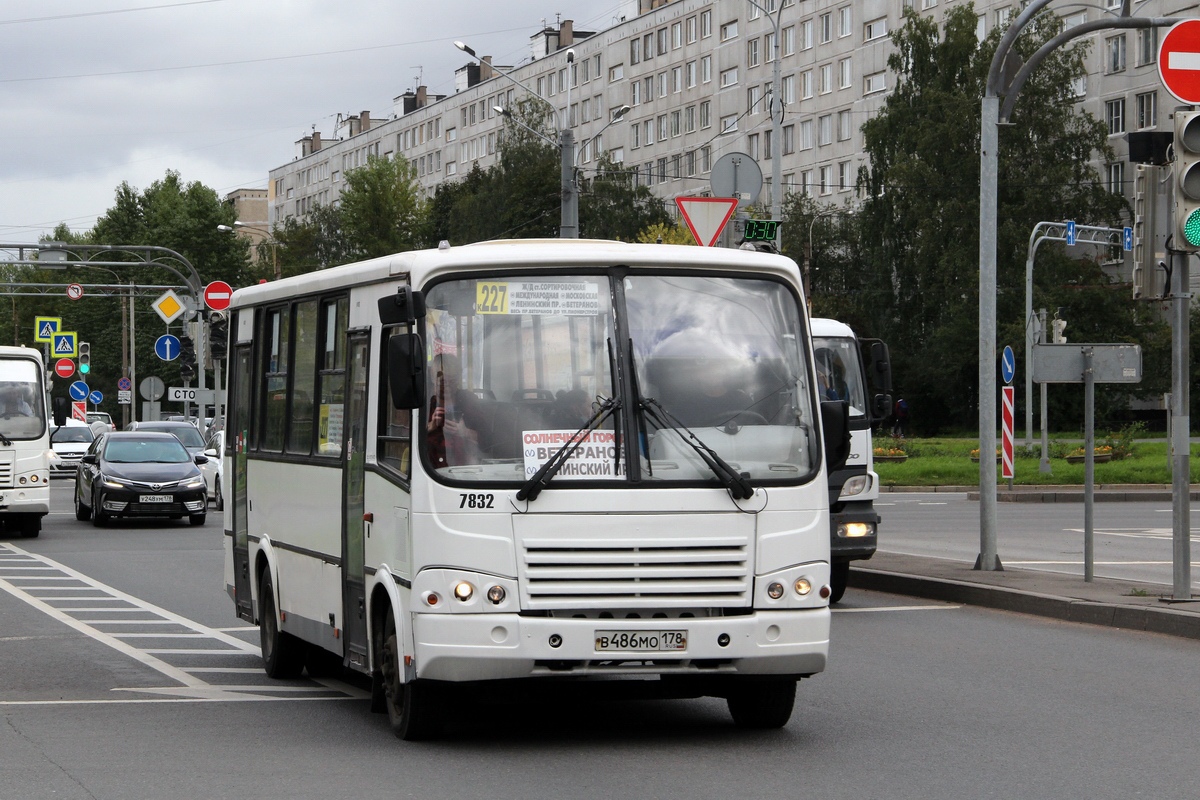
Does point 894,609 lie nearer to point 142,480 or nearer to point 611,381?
point 611,381

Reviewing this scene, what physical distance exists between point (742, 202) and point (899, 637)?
29.6 feet

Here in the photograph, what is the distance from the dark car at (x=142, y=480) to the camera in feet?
100

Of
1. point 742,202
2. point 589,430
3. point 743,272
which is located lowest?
point 589,430

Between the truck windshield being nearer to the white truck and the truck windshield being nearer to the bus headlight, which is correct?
the white truck

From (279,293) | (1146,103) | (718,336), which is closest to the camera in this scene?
(718,336)

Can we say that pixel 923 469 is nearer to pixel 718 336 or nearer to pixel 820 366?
pixel 820 366

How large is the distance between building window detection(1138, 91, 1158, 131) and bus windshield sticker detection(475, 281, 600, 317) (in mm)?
69428

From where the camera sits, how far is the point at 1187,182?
1428 cm

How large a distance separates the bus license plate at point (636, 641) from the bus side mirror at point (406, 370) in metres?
1.39

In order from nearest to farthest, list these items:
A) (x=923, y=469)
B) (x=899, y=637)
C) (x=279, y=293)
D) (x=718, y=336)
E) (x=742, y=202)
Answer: (x=718, y=336), (x=279, y=293), (x=899, y=637), (x=742, y=202), (x=923, y=469)

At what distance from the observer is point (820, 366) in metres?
18.0

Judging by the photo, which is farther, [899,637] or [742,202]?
[742,202]

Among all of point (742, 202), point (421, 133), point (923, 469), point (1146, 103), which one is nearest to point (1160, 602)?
point (742, 202)

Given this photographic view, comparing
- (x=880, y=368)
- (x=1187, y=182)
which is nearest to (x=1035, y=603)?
(x=880, y=368)
